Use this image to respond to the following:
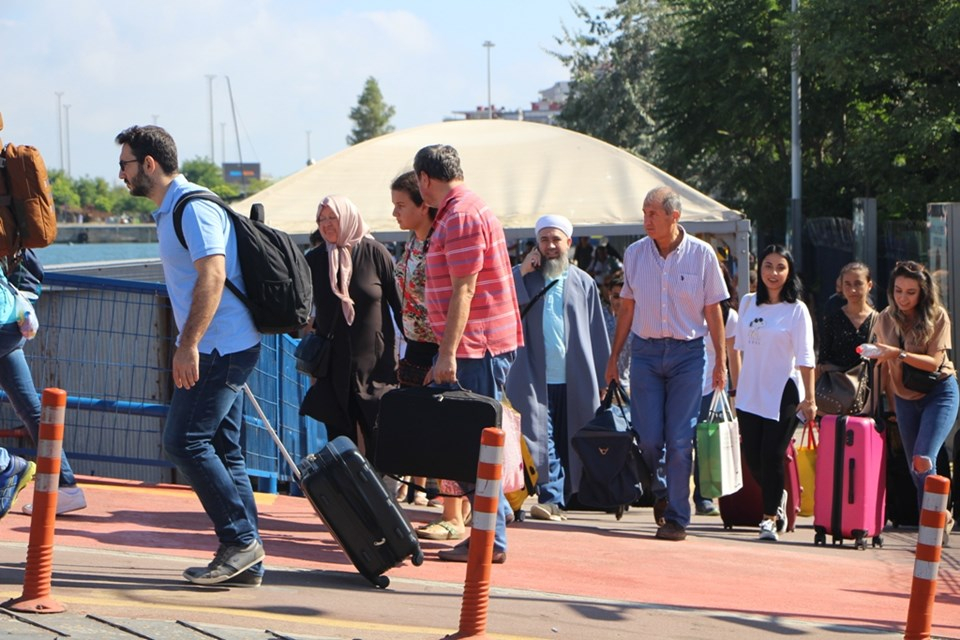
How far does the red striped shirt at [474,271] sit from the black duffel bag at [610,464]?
1.68 m

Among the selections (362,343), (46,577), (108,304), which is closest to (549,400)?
Answer: (362,343)

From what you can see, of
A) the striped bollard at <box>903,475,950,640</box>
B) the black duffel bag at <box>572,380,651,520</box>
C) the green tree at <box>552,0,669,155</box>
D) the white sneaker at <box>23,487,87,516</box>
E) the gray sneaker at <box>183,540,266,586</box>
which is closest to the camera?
the striped bollard at <box>903,475,950,640</box>

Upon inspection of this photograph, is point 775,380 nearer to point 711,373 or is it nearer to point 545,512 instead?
point 711,373

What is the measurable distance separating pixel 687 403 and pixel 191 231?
3629 millimetres

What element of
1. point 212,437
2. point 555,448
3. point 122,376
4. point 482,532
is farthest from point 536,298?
point 482,532

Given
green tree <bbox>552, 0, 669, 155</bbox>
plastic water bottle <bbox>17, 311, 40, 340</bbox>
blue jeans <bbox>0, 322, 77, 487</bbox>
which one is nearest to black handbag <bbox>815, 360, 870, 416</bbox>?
blue jeans <bbox>0, 322, 77, 487</bbox>

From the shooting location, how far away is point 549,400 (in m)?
9.29

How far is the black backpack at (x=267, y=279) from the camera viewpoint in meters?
5.68

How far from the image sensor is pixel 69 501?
7.32 metres

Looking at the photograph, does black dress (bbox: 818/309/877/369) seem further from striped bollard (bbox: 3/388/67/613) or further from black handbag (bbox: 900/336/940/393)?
striped bollard (bbox: 3/388/67/613)

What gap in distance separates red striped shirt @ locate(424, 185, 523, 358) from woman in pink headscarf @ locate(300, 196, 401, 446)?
1101mm

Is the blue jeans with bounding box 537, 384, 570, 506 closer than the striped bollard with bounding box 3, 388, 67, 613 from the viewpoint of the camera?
No

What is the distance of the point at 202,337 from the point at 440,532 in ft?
6.96

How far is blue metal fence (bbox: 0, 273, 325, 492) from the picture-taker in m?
8.95
